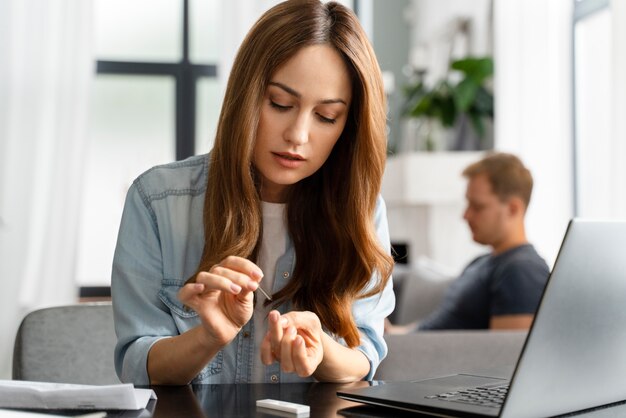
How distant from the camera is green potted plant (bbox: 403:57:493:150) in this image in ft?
17.2

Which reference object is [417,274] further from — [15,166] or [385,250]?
[385,250]

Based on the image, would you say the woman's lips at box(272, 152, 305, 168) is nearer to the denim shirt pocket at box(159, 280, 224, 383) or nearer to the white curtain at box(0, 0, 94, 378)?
the denim shirt pocket at box(159, 280, 224, 383)

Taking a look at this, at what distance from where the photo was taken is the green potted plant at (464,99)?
5242 mm

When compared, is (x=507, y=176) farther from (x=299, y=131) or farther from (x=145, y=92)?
(x=145, y=92)

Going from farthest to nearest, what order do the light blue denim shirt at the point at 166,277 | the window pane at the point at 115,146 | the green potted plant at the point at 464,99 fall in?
the window pane at the point at 115,146 < the green potted plant at the point at 464,99 < the light blue denim shirt at the point at 166,277

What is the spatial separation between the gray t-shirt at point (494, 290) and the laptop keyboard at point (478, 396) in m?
1.64

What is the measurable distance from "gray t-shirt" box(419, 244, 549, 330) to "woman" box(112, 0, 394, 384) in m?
1.33

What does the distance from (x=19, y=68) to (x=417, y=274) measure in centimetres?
260

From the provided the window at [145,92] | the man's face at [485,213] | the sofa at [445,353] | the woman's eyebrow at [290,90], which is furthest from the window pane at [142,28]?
the woman's eyebrow at [290,90]

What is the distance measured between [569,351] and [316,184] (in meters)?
0.71

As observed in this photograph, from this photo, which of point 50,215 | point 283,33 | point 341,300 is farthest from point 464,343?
point 50,215

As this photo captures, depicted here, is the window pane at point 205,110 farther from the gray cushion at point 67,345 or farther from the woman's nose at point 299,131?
the woman's nose at point 299,131

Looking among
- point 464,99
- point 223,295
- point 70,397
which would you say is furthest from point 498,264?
point 464,99

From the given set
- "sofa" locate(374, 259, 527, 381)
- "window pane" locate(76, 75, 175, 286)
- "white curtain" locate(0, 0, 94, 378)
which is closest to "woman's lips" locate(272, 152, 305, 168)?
"sofa" locate(374, 259, 527, 381)
